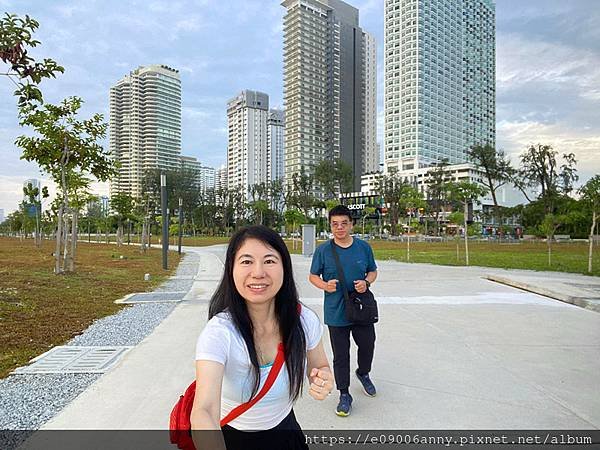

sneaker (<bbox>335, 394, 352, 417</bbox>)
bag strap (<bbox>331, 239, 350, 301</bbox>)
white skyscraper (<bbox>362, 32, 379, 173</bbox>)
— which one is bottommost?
sneaker (<bbox>335, 394, 352, 417</bbox>)

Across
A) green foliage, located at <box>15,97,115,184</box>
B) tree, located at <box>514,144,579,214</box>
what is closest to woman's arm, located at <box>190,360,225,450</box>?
green foliage, located at <box>15,97,115,184</box>

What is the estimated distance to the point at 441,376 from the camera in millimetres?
4320

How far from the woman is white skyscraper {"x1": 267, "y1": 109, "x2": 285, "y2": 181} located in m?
130

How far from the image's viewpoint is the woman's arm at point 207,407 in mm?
1432

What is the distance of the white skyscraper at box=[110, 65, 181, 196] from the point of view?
70438 mm

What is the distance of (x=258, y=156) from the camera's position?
13025cm

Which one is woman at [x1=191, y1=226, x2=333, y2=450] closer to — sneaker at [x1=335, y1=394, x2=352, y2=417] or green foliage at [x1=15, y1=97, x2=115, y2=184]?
sneaker at [x1=335, y1=394, x2=352, y2=417]

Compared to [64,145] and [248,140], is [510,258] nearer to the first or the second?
[64,145]

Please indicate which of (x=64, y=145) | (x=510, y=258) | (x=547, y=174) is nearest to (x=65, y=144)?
(x=64, y=145)

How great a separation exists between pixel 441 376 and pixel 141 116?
7435cm

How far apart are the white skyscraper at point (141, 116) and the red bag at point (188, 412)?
71123mm

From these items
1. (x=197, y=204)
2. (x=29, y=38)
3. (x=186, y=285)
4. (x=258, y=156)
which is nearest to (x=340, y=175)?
(x=197, y=204)

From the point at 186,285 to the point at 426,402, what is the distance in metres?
9.71

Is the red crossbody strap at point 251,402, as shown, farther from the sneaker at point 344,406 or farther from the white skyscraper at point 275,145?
the white skyscraper at point 275,145
